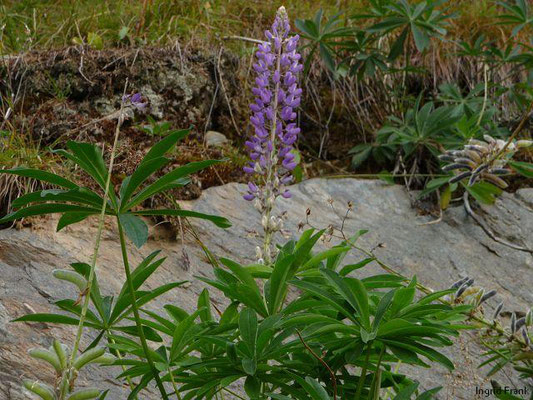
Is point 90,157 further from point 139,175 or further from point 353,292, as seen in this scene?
point 353,292

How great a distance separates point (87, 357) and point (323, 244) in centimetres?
174

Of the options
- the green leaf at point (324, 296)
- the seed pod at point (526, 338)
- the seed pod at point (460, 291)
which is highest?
the green leaf at point (324, 296)

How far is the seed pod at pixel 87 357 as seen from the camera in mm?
994

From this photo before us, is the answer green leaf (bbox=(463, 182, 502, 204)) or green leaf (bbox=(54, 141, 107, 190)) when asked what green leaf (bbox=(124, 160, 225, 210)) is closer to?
green leaf (bbox=(54, 141, 107, 190))

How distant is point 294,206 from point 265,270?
1539 millimetres

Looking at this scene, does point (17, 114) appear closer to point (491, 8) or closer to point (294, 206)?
point (294, 206)

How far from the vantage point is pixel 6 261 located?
7.19 ft

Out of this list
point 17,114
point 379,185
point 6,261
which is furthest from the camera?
point 379,185

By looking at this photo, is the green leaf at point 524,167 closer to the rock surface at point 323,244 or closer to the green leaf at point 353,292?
the rock surface at point 323,244

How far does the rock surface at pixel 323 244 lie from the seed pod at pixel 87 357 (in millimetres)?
775

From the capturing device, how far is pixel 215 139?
3289 mm

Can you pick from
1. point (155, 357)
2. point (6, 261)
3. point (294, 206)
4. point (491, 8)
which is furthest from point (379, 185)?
point (155, 357)

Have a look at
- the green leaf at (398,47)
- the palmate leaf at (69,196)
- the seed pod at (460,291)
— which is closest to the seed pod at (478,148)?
the seed pod at (460,291)

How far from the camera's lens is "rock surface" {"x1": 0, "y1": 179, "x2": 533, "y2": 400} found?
199 cm
